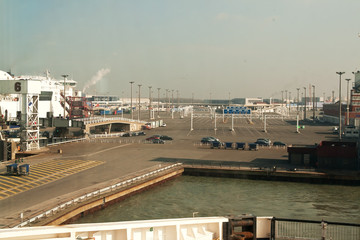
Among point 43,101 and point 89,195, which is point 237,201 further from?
point 43,101

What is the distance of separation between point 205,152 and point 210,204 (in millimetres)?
19854

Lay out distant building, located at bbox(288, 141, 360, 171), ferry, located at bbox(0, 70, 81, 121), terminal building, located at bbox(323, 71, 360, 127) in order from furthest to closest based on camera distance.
→ ferry, located at bbox(0, 70, 81, 121)
terminal building, located at bbox(323, 71, 360, 127)
distant building, located at bbox(288, 141, 360, 171)

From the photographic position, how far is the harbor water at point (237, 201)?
70.7 ft

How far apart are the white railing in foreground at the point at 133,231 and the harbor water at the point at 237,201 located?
7535 millimetres

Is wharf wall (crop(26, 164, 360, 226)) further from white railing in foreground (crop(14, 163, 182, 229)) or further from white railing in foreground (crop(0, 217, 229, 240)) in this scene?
white railing in foreground (crop(0, 217, 229, 240))

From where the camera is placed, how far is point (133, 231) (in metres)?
10.5

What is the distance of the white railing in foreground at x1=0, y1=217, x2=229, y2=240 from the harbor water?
297 inches

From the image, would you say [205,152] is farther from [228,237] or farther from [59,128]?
[228,237]

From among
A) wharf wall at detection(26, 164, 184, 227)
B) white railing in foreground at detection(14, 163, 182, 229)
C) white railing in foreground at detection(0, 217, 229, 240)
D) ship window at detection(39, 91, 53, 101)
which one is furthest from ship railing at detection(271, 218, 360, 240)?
ship window at detection(39, 91, 53, 101)

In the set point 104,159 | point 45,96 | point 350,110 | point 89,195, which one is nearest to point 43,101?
point 45,96

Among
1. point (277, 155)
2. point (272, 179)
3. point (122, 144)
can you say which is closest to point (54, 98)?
point (122, 144)

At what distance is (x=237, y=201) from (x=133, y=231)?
15160 mm

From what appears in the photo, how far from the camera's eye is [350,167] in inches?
1289

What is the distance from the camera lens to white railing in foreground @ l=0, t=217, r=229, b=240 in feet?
30.2
